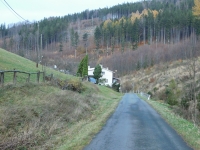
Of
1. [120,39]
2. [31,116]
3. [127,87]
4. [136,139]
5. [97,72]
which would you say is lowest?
[136,139]

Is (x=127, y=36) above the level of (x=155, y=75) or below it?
above

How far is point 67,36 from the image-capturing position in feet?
536

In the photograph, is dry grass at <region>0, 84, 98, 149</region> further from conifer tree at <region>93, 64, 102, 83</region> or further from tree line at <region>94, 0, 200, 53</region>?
tree line at <region>94, 0, 200, 53</region>

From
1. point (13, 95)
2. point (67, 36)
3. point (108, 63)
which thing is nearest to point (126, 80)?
point (108, 63)

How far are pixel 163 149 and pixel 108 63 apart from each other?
346 feet

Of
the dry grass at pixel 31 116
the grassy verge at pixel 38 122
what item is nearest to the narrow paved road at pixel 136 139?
the grassy verge at pixel 38 122

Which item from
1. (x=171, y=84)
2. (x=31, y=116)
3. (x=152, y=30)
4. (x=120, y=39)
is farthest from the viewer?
(x=120, y=39)

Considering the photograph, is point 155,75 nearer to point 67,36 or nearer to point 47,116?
point 47,116

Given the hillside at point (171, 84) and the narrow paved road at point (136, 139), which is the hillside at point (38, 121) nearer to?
the narrow paved road at point (136, 139)

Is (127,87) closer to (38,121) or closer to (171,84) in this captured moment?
(171,84)

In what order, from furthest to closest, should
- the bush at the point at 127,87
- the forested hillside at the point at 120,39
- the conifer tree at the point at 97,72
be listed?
the forested hillside at the point at 120,39 < the bush at the point at 127,87 < the conifer tree at the point at 97,72

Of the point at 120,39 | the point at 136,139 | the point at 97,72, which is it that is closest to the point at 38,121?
the point at 136,139

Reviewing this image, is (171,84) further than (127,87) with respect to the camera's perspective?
No

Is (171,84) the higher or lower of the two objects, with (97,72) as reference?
lower
